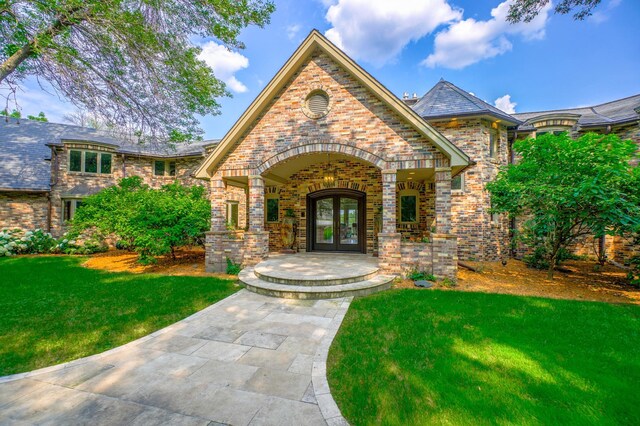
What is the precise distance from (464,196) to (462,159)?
4707 mm

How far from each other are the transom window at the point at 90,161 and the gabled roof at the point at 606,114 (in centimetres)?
2229

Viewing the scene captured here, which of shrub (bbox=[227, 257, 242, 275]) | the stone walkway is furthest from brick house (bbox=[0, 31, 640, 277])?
the stone walkway

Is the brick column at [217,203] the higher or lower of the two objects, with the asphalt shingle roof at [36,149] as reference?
lower

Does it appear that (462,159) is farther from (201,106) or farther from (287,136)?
(201,106)

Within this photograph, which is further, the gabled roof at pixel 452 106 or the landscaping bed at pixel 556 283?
the gabled roof at pixel 452 106

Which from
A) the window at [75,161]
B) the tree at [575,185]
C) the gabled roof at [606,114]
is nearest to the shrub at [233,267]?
the tree at [575,185]

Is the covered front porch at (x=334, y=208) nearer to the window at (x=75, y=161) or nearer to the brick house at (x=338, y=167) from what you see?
the brick house at (x=338, y=167)

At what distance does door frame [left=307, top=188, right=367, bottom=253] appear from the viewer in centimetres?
1098

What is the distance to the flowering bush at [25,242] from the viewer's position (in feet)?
40.5

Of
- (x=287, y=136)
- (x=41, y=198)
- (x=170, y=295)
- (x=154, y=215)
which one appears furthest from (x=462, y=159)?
(x=41, y=198)

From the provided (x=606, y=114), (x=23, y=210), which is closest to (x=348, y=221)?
(x=606, y=114)

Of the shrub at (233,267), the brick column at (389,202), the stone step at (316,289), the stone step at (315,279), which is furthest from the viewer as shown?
the shrub at (233,267)

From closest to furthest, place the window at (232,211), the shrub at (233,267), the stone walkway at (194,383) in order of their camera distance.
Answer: the stone walkway at (194,383) < the shrub at (233,267) < the window at (232,211)

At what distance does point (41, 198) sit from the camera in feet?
45.4
